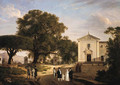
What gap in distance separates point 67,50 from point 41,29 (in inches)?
333

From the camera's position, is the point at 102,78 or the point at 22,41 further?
the point at 22,41

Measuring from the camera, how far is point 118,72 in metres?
17.9

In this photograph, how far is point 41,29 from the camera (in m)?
40.2

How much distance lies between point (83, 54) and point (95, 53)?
3.40 m

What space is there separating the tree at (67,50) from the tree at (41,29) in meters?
1.58

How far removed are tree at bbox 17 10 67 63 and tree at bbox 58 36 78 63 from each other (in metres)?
1.58

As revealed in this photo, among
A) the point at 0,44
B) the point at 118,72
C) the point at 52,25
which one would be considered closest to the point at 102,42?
the point at 52,25

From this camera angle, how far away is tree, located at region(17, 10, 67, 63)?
40000 mm

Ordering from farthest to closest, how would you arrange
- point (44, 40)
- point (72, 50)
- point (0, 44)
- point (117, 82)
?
point (72, 50), point (44, 40), point (0, 44), point (117, 82)

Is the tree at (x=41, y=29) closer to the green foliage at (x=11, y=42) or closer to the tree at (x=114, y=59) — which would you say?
the green foliage at (x=11, y=42)

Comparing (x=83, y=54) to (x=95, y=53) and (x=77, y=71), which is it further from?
(x=77, y=71)

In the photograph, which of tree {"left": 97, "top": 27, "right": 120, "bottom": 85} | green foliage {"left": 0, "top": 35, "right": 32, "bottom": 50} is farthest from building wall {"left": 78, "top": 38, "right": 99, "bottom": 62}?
tree {"left": 97, "top": 27, "right": 120, "bottom": 85}

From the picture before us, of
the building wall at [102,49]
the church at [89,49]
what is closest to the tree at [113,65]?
the church at [89,49]

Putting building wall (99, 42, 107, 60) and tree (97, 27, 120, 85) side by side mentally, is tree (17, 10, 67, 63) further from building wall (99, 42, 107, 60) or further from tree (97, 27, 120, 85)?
tree (97, 27, 120, 85)
